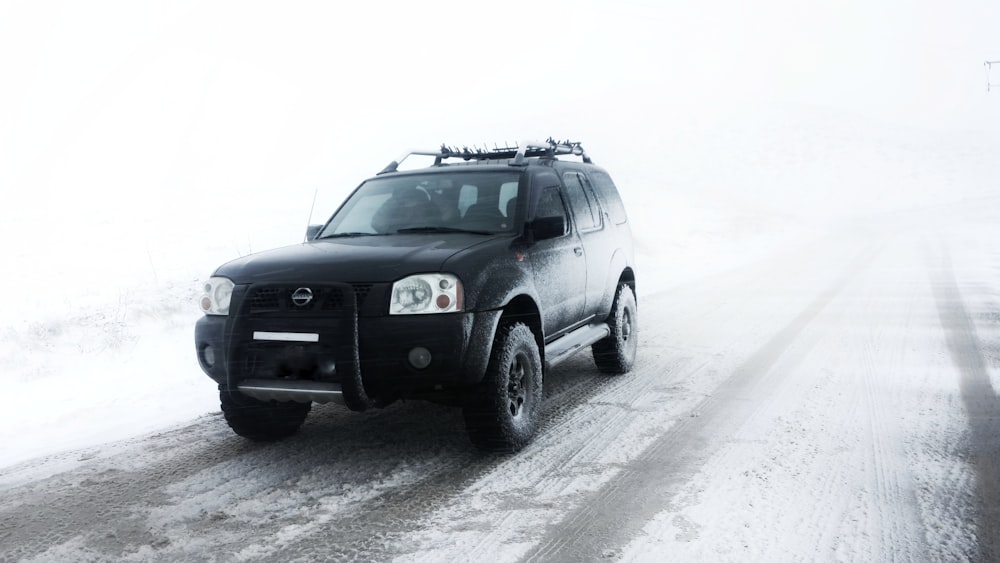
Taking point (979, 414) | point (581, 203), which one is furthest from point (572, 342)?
point (979, 414)

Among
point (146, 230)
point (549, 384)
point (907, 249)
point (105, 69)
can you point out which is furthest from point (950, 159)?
point (105, 69)

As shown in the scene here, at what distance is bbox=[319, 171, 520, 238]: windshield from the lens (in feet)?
18.1

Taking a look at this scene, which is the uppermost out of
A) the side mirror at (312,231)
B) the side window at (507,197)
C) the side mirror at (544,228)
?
the side window at (507,197)

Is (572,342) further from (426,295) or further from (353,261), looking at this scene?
(353,261)

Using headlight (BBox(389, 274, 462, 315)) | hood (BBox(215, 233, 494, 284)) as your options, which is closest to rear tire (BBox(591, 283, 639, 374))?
hood (BBox(215, 233, 494, 284))

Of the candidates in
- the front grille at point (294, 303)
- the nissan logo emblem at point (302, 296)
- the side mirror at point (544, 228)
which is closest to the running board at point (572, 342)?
the side mirror at point (544, 228)

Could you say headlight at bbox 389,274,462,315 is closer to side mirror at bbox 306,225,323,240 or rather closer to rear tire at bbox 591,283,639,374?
side mirror at bbox 306,225,323,240

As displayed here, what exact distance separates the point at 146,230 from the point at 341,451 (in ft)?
52.7

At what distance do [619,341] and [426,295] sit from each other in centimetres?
300

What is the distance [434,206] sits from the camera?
572 centimetres

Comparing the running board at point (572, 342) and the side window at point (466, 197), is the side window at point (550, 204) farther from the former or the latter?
the running board at point (572, 342)

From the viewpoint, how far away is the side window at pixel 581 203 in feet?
21.2

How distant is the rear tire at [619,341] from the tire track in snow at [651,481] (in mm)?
935

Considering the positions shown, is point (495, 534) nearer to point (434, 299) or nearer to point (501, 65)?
point (434, 299)
